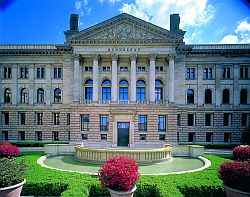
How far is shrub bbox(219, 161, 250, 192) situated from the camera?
8.95 meters

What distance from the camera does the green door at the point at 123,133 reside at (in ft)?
107

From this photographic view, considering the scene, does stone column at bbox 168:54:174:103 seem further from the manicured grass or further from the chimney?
the manicured grass

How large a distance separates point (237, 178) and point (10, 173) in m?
11.1

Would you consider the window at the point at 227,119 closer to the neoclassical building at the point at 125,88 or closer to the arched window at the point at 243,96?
the neoclassical building at the point at 125,88

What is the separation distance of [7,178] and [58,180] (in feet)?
10.6

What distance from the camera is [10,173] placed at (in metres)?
9.32

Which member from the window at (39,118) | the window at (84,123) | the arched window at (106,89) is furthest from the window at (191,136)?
the window at (39,118)

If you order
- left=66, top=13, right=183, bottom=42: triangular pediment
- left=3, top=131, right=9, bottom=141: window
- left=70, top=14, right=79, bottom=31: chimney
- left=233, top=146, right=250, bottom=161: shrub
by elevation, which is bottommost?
left=3, top=131, right=9, bottom=141: window

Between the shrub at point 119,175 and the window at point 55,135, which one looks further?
the window at point 55,135

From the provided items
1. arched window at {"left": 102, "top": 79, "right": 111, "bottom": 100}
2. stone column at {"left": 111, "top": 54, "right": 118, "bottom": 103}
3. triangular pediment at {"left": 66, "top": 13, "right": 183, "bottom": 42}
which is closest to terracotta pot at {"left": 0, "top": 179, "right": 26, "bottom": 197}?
stone column at {"left": 111, "top": 54, "right": 118, "bottom": 103}

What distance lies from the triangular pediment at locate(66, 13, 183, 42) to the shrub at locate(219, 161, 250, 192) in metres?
27.2

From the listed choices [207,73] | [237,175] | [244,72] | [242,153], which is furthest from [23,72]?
[244,72]

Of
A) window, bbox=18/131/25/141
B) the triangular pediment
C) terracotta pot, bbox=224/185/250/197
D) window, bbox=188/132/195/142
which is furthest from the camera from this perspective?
window, bbox=18/131/25/141

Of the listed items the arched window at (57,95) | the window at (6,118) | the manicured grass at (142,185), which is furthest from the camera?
the window at (6,118)
